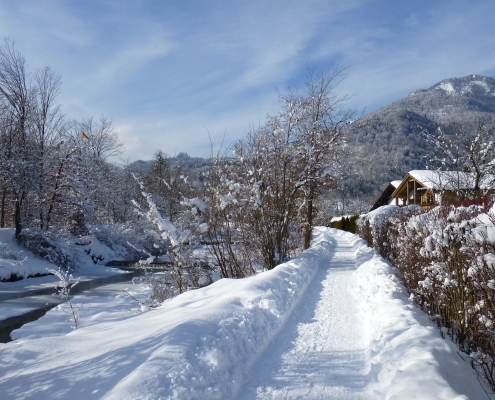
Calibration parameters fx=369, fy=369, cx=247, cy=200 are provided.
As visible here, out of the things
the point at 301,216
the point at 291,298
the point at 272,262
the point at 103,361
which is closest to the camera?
the point at 103,361

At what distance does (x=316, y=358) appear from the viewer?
491 centimetres

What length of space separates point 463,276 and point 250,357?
2.96 m

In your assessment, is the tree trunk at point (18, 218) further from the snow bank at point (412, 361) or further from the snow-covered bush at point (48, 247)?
the snow bank at point (412, 361)

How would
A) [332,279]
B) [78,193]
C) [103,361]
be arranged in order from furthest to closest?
[78,193]
[332,279]
[103,361]

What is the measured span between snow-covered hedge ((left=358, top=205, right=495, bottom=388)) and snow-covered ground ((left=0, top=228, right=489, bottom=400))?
1.08 ft

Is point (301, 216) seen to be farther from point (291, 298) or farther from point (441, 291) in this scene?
point (441, 291)

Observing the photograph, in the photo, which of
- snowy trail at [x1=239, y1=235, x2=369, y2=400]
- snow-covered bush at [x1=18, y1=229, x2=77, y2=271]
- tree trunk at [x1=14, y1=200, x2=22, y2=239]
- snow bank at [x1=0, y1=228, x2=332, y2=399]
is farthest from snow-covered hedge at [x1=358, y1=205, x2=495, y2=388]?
tree trunk at [x1=14, y1=200, x2=22, y2=239]

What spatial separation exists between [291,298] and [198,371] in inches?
158

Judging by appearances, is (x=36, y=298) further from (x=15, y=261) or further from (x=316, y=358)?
(x=316, y=358)

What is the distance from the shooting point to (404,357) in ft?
14.0

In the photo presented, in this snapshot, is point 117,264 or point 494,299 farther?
point 117,264

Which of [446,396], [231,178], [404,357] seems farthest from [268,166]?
[446,396]

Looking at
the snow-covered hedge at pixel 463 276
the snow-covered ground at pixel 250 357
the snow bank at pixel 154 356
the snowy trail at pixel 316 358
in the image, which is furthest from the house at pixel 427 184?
the snow bank at pixel 154 356

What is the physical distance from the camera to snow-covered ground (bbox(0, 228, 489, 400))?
3627mm
